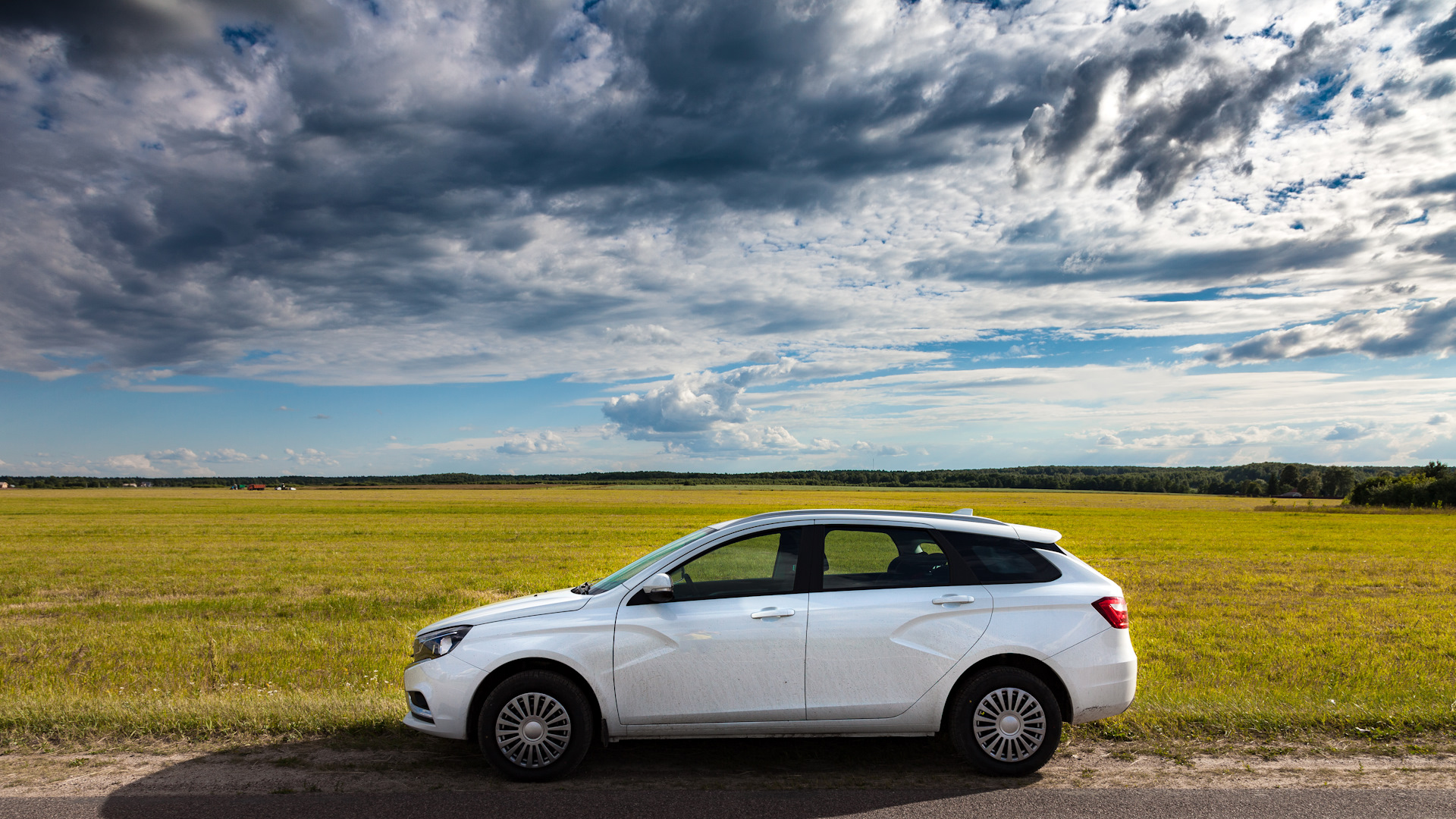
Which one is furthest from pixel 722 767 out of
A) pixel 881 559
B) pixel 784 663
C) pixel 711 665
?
pixel 881 559

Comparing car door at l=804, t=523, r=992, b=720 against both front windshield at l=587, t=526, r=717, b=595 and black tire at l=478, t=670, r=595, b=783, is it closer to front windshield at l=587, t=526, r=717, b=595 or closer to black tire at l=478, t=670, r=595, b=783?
front windshield at l=587, t=526, r=717, b=595

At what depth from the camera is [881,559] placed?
5.68 m

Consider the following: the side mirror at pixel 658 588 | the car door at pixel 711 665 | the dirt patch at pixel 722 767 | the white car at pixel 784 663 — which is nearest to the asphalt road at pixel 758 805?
the dirt patch at pixel 722 767

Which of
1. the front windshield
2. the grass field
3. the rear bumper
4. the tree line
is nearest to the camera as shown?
the rear bumper

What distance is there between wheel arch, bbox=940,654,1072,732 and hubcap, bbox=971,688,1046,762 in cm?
16

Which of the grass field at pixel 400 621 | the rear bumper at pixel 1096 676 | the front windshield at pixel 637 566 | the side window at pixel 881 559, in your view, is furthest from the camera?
the grass field at pixel 400 621

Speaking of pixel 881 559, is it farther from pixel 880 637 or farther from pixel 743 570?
pixel 743 570

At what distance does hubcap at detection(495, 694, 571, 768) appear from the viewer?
5.30 metres

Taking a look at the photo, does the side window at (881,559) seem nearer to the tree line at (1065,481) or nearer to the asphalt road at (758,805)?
the asphalt road at (758,805)

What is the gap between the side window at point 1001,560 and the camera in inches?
221

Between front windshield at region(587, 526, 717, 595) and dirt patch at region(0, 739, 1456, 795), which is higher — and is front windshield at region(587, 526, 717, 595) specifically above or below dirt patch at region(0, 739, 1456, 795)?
above

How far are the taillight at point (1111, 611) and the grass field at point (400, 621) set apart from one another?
1.33m

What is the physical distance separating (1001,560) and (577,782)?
10.7ft

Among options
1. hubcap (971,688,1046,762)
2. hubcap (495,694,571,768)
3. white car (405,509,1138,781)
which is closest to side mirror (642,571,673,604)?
white car (405,509,1138,781)
